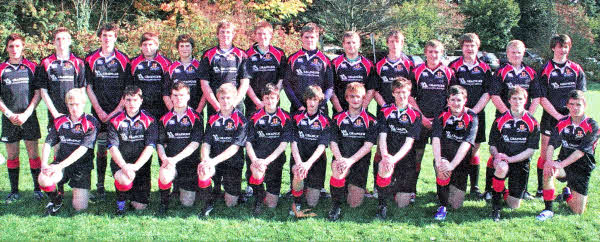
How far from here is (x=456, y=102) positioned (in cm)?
452

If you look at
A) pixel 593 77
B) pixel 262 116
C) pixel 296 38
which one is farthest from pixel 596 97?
pixel 262 116

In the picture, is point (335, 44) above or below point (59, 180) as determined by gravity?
above

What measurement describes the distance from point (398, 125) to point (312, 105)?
2.92 feet

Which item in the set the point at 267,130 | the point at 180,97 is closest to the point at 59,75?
the point at 180,97

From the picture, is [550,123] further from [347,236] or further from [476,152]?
[347,236]

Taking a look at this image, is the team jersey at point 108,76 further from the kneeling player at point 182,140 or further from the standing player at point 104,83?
the kneeling player at point 182,140

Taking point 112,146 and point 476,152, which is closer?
point 112,146

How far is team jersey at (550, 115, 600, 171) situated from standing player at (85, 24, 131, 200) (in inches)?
178

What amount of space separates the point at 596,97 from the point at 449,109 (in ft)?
49.0

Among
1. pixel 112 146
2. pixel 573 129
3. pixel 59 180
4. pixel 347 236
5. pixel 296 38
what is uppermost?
pixel 296 38

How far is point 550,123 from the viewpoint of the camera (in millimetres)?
5238

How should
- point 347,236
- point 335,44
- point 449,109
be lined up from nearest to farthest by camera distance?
point 347,236, point 449,109, point 335,44

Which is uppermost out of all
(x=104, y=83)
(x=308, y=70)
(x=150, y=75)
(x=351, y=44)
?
(x=351, y=44)

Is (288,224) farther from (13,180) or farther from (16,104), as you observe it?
(16,104)
